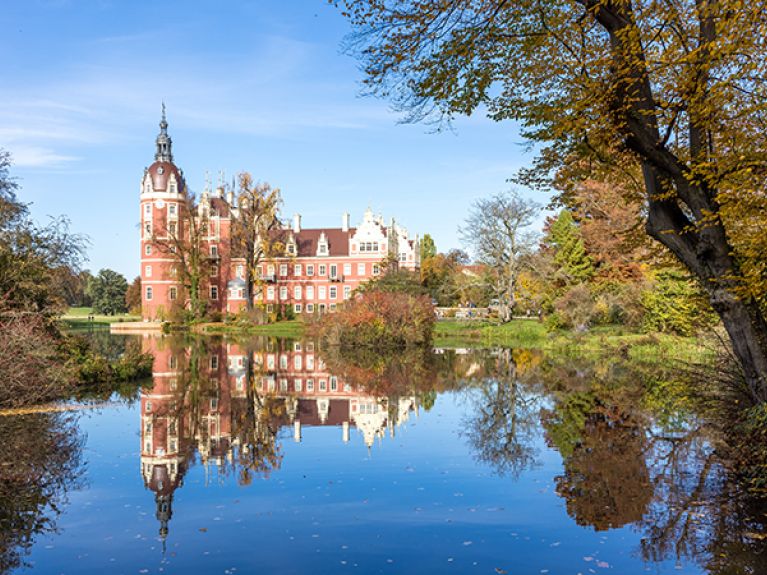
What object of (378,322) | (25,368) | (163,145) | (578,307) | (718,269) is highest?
(163,145)

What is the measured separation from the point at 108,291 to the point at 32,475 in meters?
87.1

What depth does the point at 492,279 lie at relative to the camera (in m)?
45.8

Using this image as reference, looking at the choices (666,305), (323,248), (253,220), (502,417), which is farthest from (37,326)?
(323,248)

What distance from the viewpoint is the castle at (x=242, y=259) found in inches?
2350

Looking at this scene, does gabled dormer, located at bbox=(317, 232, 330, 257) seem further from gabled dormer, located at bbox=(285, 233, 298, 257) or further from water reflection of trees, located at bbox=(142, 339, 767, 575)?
water reflection of trees, located at bbox=(142, 339, 767, 575)

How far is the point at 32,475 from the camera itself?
30.5ft

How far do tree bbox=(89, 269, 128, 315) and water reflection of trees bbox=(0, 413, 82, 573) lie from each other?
82.1m

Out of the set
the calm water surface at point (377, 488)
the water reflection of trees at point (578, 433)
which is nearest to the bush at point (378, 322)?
the water reflection of trees at point (578, 433)

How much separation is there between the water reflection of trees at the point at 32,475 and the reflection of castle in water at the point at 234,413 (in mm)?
1119

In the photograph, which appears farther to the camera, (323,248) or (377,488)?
(323,248)

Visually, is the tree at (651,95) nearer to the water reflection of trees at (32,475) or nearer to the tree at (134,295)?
the water reflection of trees at (32,475)

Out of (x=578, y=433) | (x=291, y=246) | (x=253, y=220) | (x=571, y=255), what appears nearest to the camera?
(x=578, y=433)

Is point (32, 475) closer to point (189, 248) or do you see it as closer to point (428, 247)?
point (189, 248)

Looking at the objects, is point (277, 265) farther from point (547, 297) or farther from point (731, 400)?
point (731, 400)
